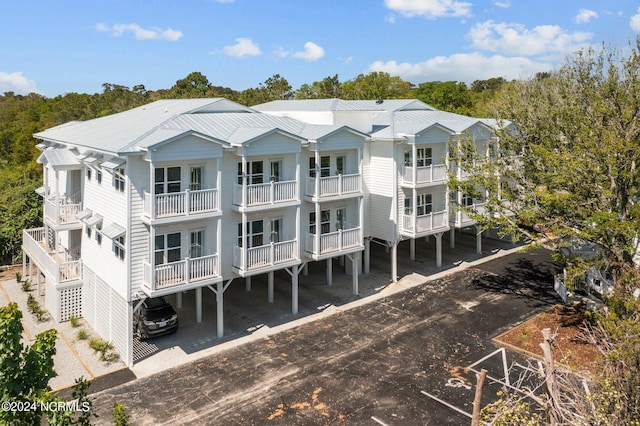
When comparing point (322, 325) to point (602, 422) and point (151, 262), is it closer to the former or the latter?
point (151, 262)

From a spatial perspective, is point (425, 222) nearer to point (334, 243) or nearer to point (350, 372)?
point (334, 243)

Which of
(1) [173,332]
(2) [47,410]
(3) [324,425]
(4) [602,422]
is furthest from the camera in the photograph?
(1) [173,332]

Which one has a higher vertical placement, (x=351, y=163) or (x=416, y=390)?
(x=351, y=163)

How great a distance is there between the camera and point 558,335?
20.0 m

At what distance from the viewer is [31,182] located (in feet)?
116


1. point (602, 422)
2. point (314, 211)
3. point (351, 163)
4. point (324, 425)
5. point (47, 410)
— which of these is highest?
point (351, 163)

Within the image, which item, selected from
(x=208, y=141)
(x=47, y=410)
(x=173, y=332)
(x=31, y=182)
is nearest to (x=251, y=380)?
(x=173, y=332)

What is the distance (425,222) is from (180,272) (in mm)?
13901

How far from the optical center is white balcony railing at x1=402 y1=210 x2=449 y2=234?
26.3 metres

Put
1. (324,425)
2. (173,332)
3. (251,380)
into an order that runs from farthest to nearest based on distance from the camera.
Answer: (173,332), (251,380), (324,425)

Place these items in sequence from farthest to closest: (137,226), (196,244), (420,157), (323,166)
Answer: (420,157) < (323,166) < (196,244) < (137,226)

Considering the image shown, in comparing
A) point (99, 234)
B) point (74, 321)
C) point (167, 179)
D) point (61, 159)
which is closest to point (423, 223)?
point (167, 179)

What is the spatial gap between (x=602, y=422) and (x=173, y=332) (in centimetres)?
1618

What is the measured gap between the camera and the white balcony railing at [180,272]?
701 inches
